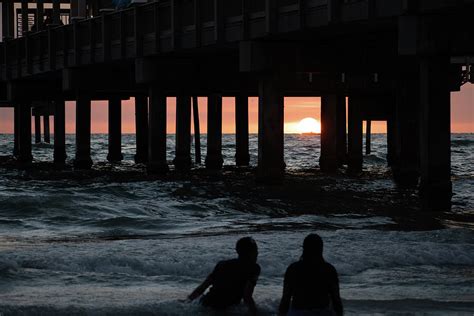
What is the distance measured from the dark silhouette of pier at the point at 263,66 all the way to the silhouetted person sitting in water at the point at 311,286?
527 inches

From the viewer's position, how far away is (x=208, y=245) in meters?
19.4

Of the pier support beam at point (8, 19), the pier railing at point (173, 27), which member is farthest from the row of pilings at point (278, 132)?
the pier support beam at point (8, 19)

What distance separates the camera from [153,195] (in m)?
33.0

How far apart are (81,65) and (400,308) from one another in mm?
33584

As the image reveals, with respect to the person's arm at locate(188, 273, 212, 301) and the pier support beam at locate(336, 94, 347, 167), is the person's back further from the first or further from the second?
the pier support beam at locate(336, 94, 347, 167)

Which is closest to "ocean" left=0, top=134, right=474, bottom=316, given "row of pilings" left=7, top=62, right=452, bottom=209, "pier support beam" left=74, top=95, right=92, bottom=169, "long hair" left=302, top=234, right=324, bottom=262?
"row of pilings" left=7, top=62, right=452, bottom=209

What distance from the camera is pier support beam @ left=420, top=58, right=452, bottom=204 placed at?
80.5 ft

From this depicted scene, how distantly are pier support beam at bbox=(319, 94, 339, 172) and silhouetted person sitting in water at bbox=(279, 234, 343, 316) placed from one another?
1368 inches

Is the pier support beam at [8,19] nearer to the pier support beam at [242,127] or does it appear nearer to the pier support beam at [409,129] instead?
the pier support beam at [242,127]

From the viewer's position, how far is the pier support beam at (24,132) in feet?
186

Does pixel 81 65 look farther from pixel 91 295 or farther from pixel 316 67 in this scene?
Result: pixel 91 295

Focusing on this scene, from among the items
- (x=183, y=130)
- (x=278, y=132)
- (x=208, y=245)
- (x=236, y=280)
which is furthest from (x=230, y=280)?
(x=183, y=130)

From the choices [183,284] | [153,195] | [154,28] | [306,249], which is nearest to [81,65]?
[154,28]

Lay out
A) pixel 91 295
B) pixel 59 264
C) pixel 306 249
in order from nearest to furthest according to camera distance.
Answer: pixel 306 249, pixel 91 295, pixel 59 264
